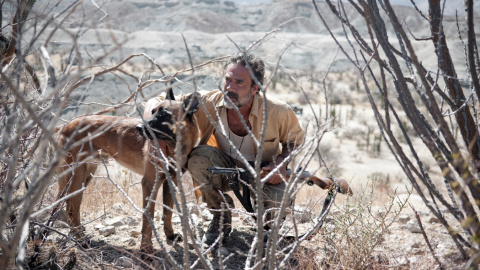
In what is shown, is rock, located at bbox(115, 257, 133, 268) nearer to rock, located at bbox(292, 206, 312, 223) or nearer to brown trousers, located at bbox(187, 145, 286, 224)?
brown trousers, located at bbox(187, 145, 286, 224)

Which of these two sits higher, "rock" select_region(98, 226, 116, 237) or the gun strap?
the gun strap

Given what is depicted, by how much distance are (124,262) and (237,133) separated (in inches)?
61.3

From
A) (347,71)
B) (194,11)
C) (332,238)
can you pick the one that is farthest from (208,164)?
(194,11)

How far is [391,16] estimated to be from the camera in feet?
6.30

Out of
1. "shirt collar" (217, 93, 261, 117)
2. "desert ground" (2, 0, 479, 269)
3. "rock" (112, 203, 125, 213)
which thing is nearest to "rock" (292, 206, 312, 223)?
"desert ground" (2, 0, 479, 269)

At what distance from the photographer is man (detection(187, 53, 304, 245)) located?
3.98 m

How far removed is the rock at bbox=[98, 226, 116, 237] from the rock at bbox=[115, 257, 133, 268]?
79cm

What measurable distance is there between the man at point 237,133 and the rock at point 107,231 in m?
0.88

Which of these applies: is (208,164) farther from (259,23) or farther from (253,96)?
(259,23)

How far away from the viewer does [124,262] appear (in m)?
3.34

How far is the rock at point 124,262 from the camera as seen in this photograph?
330 cm

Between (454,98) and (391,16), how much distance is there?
648 mm

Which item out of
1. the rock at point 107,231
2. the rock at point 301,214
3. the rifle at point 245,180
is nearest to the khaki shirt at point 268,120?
the rifle at point 245,180

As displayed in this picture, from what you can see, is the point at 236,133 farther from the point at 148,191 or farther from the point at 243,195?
the point at 148,191
